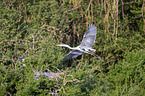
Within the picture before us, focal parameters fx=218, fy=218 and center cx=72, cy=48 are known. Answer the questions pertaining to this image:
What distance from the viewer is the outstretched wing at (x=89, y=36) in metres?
3.51

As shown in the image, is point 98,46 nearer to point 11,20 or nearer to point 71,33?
point 71,33

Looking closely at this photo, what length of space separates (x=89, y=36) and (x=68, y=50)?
1.70 m

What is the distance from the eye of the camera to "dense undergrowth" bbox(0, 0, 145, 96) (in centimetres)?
405

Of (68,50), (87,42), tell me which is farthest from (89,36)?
(68,50)

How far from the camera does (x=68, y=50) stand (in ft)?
17.3

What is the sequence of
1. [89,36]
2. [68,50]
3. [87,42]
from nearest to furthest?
[89,36]
[87,42]
[68,50]

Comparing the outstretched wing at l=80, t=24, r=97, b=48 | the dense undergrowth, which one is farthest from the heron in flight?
→ the dense undergrowth

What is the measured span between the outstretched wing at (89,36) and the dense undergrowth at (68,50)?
602 mm

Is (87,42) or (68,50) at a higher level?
(87,42)

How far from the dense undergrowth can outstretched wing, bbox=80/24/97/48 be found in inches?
23.7

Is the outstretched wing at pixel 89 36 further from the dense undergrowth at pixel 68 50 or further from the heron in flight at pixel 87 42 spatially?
the dense undergrowth at pixel 68 50

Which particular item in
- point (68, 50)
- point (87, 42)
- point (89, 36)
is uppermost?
point (89, 36)

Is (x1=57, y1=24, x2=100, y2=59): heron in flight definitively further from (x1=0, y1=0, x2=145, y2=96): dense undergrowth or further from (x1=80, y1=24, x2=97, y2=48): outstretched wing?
(x1=0, y1=0, x2=145, y2=96): dense undergrowth

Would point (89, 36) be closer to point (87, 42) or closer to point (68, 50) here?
point (87, 42)
